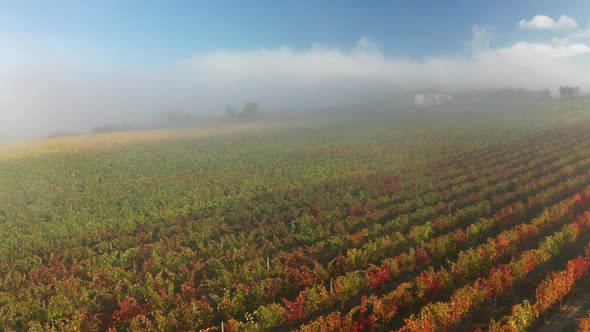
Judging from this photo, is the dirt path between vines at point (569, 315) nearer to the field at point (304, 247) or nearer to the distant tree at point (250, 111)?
the field at point (304, 247)

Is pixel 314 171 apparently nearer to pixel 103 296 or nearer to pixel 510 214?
pixel 510 214

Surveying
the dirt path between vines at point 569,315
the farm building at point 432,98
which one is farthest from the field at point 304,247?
the farm building at point 432,98

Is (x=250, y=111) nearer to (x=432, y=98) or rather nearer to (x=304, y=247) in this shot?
(x=432, y=98)

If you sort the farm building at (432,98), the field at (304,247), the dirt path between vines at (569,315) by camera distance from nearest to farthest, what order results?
the dirt path between vines at (569,315)
the field at (304,247)
the farm building at (432,98)

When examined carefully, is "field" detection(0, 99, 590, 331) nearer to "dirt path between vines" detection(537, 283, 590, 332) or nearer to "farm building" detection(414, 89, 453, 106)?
"dirt path between vines" detection(537, 283, 590, 332)

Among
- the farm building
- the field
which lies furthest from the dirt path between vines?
the farm building
